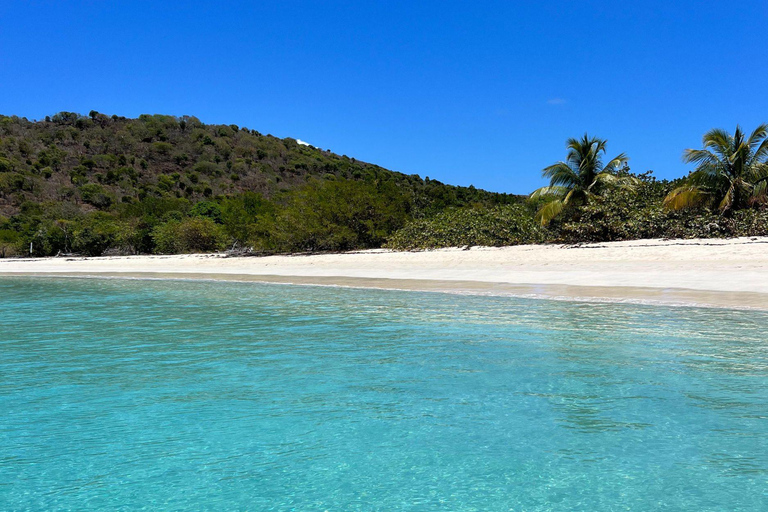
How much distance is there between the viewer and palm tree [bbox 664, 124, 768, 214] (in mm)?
22969

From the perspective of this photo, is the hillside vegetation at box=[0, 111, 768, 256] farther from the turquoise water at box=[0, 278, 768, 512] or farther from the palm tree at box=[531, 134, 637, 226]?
the turquoise water at box=[0, 278, 768, 512]

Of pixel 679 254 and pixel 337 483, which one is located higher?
pixel 679 254

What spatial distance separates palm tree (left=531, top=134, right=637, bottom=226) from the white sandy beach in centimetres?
251

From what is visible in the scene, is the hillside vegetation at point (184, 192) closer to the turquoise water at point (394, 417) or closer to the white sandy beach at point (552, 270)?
the white sandy beach at point (552, 270)

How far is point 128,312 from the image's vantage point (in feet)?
42.2

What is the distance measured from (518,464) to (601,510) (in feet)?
2.46

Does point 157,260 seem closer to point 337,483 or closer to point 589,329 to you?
point 589,329

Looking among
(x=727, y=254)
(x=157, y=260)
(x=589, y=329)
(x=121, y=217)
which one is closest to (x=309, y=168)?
(x=121, y=217)

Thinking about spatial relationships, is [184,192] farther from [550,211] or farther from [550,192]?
[550,211]

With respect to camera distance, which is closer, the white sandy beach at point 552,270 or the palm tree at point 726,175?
the white sandy beach at point 552,270

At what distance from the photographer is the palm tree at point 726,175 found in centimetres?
2297

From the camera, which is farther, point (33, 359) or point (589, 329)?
point (589, 329)

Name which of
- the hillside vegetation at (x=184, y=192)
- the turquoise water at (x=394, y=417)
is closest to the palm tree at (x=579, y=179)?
the hillside vegetation at (x=184, y=192)

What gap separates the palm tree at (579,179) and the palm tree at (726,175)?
2.56 meters
